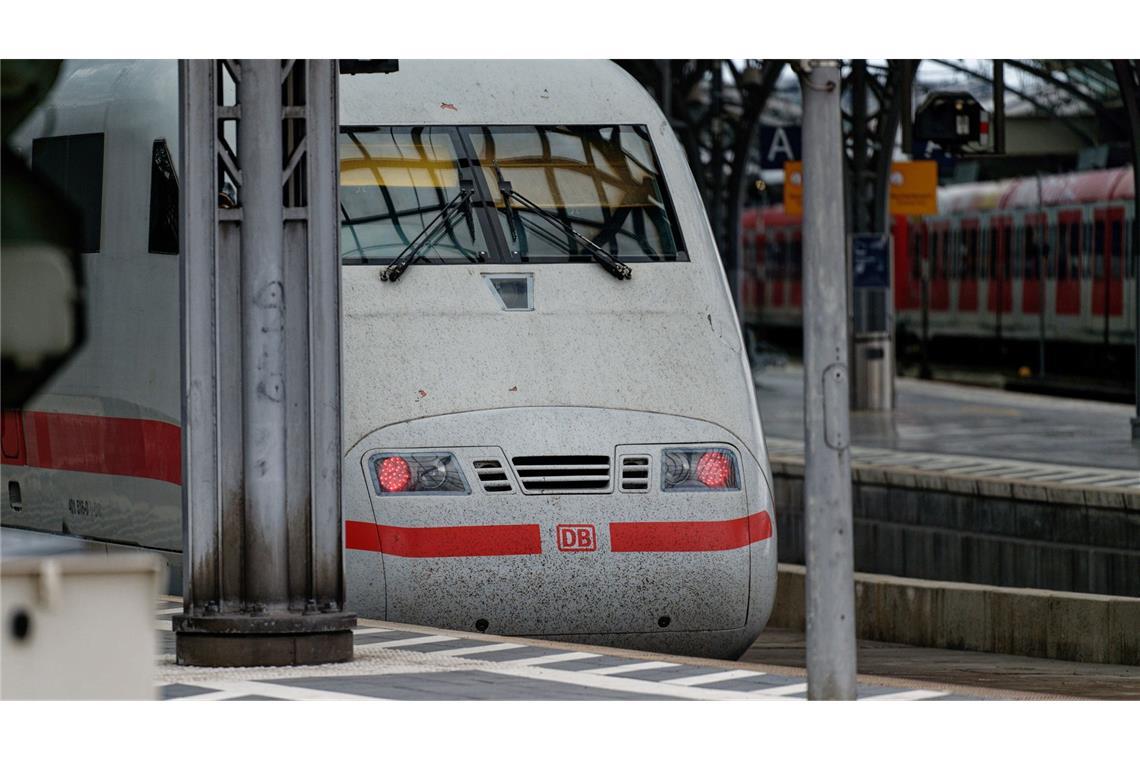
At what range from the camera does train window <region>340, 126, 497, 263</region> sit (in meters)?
9.48

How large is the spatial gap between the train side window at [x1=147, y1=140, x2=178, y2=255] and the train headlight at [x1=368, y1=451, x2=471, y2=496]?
1.49 m

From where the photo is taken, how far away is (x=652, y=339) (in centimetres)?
930

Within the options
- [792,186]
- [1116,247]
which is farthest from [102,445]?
[1116,247]

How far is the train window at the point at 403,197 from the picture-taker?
9.48 meters

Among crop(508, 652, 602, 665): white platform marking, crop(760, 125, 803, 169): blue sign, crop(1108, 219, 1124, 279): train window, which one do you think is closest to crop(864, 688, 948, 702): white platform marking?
crop(508, 652, 602, 665): white platform marking

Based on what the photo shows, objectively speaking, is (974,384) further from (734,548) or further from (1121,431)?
(734,548)

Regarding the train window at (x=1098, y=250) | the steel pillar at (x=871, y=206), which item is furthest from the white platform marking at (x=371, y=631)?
the train window at (x=1098, y=250)

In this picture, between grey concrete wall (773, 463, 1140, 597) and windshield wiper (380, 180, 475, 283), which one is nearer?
windshield wiper (380, 180, 475, 283)

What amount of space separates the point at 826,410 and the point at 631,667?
4.70ft

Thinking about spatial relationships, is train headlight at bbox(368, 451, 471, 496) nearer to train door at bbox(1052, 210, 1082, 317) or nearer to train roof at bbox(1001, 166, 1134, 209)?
train roof at bbox(1001, 166, 1134, 209)

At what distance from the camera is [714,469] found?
903 centimetres

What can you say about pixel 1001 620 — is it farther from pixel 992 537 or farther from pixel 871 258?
pixel 871 258

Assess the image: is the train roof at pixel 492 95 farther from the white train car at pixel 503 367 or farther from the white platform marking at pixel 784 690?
the white platform marking at pixel 784 690
